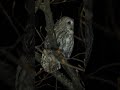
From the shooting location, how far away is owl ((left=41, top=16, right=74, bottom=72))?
1.44 metres

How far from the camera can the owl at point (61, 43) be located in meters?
1.44

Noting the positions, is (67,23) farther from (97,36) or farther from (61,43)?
(97,36)

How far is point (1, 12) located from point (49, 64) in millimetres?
485

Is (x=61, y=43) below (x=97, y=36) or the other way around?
below

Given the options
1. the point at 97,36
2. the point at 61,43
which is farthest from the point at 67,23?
the point at 97,36

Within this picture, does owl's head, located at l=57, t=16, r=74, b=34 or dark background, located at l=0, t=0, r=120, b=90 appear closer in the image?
dark background, located at l=0, t=0, r=120, b=90

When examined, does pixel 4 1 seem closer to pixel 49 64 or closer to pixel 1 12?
pixel 1 12

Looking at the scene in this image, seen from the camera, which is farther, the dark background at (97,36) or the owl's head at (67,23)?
the owl's head at (67,23)

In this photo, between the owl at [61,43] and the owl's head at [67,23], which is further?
the owl's head at [67,23]

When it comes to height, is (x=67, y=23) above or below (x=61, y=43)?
above

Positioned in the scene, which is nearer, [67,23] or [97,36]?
[97,36]

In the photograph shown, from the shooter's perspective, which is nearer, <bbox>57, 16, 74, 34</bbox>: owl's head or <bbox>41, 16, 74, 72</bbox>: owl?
<bbox>41, 16, 74, 72</bbox>: owl

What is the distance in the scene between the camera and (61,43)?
1871 millimetres

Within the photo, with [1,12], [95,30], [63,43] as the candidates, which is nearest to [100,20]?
[95,30]
